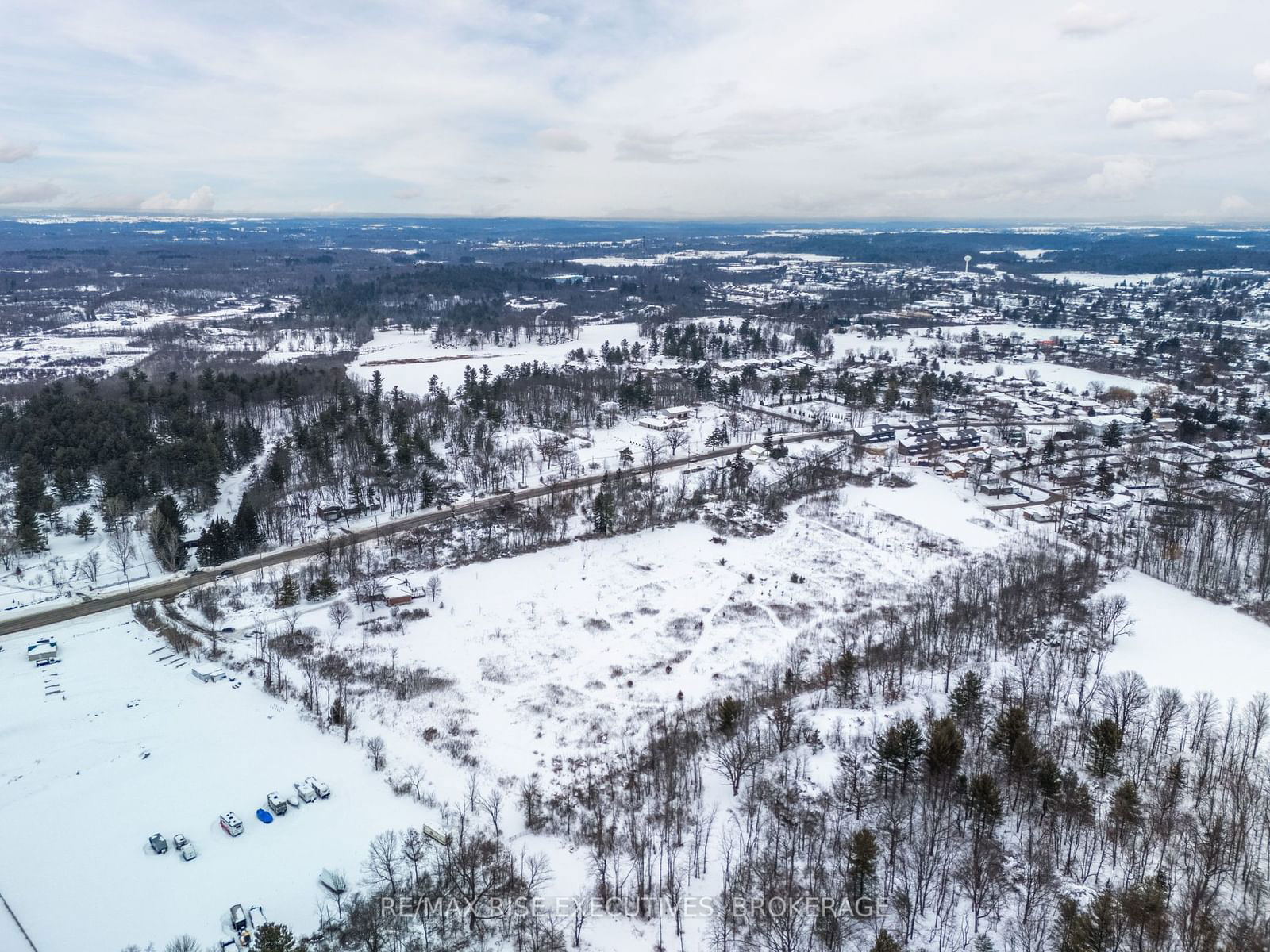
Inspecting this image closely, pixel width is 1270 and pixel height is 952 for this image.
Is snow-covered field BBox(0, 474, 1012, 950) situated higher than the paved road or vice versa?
the paved road

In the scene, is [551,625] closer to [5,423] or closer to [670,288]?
[5,423]

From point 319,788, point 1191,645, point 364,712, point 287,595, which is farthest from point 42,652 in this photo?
point 1191,645

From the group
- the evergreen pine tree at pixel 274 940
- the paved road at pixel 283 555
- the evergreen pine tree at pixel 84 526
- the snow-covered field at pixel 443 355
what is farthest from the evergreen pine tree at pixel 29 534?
the snow-covered field at pixel 443 355

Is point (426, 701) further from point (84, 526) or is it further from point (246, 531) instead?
point (84, 526)

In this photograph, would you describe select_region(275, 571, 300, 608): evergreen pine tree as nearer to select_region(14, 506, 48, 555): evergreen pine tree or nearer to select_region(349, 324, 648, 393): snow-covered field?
select_region(14, 506, 48, 555): evergreen pine tree

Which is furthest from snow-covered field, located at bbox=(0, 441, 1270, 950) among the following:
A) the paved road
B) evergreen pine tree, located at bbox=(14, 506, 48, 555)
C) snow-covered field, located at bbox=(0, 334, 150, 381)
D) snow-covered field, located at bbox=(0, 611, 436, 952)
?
snow-covered field, located at bbox=(0, 334, 150, 381)
